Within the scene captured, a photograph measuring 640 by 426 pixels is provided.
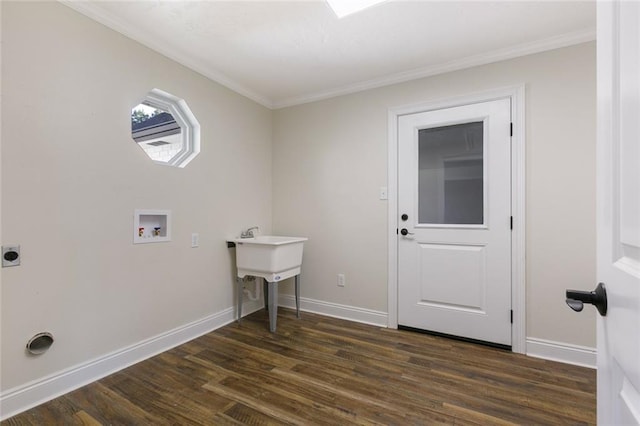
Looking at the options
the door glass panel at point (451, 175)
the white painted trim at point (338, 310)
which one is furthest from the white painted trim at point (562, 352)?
the white painted trim at point (338, 310)

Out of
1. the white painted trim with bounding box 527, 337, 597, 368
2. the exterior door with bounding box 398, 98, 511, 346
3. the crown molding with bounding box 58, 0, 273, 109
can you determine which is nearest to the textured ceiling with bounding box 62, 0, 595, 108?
the crown molding with bounding box 58, 0, 273, 109

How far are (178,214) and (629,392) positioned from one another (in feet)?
8.54

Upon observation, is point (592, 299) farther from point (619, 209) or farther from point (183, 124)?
point (183, 124)

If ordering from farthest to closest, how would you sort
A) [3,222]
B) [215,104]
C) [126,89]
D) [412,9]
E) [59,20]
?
[215,104] → [126,89] → [412,9] → [59,20] → [3,222]

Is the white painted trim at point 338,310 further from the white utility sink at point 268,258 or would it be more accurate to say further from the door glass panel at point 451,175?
the door glass panel at point 451,175

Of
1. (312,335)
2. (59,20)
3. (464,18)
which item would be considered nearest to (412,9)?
(464,18)

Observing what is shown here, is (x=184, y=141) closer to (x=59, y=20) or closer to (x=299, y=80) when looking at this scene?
(x=59, y=20)

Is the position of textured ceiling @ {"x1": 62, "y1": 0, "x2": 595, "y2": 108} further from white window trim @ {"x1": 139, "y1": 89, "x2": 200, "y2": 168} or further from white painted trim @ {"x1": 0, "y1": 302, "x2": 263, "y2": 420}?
white painted trim @ {"x1": 0, "y1": 302, "x2": 263, "y2": 420}

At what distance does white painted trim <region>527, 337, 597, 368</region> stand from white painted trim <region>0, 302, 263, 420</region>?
8.75ft

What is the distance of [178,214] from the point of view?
244 cm

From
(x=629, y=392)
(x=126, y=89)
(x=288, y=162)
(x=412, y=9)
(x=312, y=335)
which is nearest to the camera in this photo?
(x=629, y=392)

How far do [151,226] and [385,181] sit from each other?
6.75 ft

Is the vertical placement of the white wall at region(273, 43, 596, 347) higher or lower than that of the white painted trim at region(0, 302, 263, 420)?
higher

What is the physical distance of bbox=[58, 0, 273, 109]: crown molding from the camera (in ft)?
6.00
